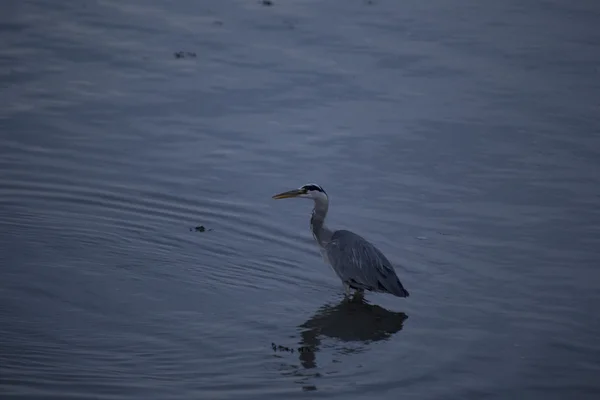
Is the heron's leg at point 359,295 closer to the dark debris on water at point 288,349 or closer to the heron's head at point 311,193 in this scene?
the heron's head at point 311,193

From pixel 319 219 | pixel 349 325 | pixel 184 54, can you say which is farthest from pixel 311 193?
pixel 184 54

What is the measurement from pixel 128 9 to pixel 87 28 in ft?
4.59

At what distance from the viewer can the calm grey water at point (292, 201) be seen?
10148 millimetres

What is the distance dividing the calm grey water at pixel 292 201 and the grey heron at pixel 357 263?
0.92 feet

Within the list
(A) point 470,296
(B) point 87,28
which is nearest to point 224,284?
(A) point 470,296

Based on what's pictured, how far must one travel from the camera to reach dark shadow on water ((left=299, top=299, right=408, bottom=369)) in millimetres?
10688

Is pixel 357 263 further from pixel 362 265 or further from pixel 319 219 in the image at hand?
pixel 319 219

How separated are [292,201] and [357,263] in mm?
2854

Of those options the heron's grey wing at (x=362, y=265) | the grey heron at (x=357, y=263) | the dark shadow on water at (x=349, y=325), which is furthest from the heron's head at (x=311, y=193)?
the dark shadow on water at (x=349, y=325)

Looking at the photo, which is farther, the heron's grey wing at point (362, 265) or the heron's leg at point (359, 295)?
the heron's leg at point (359, 295)

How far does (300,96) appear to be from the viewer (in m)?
17.3

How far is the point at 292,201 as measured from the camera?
571 inches

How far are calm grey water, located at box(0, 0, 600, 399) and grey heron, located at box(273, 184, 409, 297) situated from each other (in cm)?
28

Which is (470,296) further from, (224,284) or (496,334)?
(224,284)
